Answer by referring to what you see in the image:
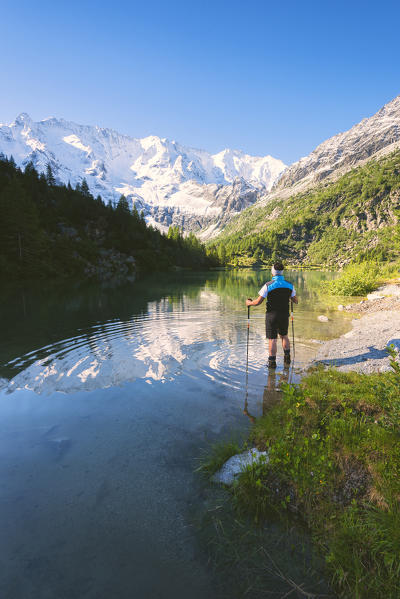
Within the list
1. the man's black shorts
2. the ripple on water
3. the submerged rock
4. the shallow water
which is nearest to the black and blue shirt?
the man's black shorts

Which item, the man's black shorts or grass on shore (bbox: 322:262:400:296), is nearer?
the man's black shorts

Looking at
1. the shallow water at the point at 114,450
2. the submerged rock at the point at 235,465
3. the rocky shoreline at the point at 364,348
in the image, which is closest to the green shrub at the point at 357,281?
the rocky shoreline at the point at 364,348

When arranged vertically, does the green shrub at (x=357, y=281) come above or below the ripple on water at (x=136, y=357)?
above

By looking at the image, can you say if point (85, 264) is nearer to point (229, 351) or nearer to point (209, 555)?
point (229, 351)

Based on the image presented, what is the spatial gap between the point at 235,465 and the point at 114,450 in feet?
9.12

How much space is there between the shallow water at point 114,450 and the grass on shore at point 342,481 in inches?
53.4

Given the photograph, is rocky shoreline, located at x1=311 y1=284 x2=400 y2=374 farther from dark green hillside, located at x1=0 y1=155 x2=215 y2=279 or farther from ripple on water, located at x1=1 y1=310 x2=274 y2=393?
dark green hillside, located at x1=0 y1=155 x2=215 y2=279

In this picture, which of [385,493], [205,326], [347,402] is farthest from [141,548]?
[205,326]

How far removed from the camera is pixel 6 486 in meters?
5.32

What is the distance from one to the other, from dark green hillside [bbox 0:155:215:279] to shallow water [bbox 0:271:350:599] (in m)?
57.1

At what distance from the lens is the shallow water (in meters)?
3.81

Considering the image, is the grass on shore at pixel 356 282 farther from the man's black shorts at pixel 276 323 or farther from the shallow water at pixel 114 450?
the man's black shorts at pixel 276 323

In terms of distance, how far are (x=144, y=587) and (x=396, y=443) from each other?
4133 mm

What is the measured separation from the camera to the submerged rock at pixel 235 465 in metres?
5.16
